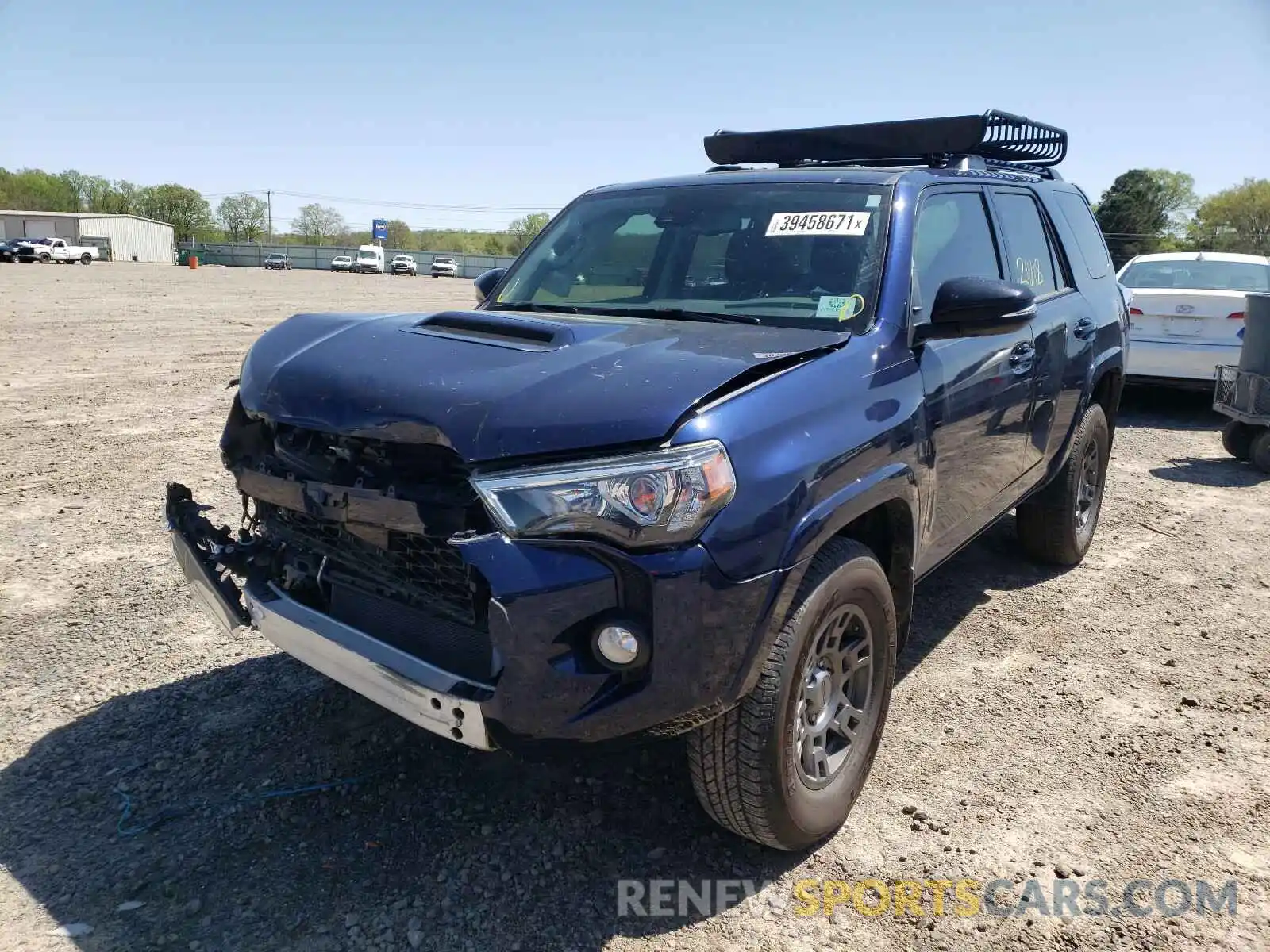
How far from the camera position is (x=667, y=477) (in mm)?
2174

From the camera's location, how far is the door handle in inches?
152

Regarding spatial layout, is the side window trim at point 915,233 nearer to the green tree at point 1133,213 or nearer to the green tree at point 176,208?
the green tree at point 1133,213

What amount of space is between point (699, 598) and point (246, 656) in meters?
2.53

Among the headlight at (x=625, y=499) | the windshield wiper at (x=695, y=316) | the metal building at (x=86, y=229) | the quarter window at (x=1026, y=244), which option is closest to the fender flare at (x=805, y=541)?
the headlight at (x=625, y=499)

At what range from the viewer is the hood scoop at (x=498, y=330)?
2.78 metres

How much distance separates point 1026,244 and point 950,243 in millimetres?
1022

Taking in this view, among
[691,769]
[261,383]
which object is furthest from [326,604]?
[691,769]

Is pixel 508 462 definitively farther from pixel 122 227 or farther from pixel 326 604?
pixel 122 227

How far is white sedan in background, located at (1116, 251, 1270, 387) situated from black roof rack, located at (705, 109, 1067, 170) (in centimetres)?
463

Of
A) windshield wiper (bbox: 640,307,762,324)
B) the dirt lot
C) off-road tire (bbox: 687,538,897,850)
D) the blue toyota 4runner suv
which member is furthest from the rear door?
off-road tire (bbox: 687,538,897,850)

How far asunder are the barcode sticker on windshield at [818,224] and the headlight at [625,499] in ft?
4.87

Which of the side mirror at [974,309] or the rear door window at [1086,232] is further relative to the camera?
the rear door window at [1086,232]

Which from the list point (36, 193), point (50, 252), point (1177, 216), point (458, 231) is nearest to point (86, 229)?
point (50, 252)

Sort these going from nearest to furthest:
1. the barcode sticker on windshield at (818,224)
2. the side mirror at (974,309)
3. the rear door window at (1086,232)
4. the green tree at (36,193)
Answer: the side mirror at (974,309)
the barcode sticker on windshield at (818,224)
the rear door window at (1086,232)
the green tree at (36,193)
